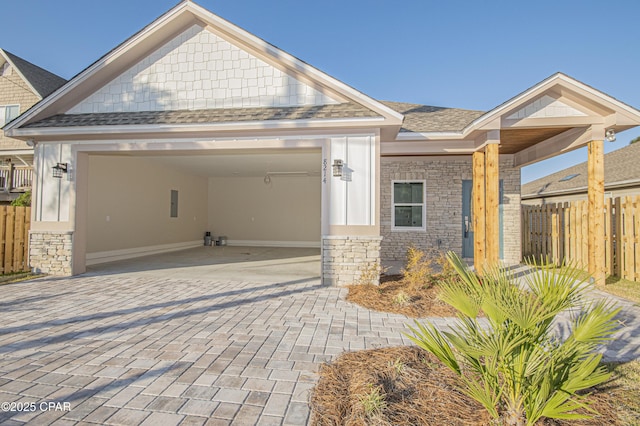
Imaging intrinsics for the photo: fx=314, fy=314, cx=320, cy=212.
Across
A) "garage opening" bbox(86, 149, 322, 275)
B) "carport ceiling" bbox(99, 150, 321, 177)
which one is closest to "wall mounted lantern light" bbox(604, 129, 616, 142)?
"garage opening" bbox(86, 149, 322, 275)

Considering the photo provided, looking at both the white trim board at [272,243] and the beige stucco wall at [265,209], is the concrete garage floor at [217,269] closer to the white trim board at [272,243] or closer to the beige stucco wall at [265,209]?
the white trim board at [272,243]

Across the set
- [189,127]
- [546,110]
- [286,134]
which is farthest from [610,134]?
[189,127]

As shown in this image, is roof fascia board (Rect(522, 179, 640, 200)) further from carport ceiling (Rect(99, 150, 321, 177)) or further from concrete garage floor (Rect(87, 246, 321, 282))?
concrete garage floor (Rect(87, 246, 321, 282))

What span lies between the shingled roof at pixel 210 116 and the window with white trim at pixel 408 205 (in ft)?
13.6

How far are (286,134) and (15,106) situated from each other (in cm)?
1485

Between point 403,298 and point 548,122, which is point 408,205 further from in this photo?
point 403,298

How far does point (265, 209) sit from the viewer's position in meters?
17.0

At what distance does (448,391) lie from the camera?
107 inches

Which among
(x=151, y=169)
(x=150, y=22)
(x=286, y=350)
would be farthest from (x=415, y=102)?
(x=286, y=350)

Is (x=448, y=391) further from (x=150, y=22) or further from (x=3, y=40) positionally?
(x=3, y=40)

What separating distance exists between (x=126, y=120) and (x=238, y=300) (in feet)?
17.4

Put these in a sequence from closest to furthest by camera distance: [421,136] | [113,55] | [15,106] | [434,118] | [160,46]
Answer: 1. [113,55]
2. [160,46]
3. [421,136]
4. [434,118]
5. [15,106]

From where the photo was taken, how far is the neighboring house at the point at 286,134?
702 centimetres

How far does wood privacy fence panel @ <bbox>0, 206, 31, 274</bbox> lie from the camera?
7797 millimetres
